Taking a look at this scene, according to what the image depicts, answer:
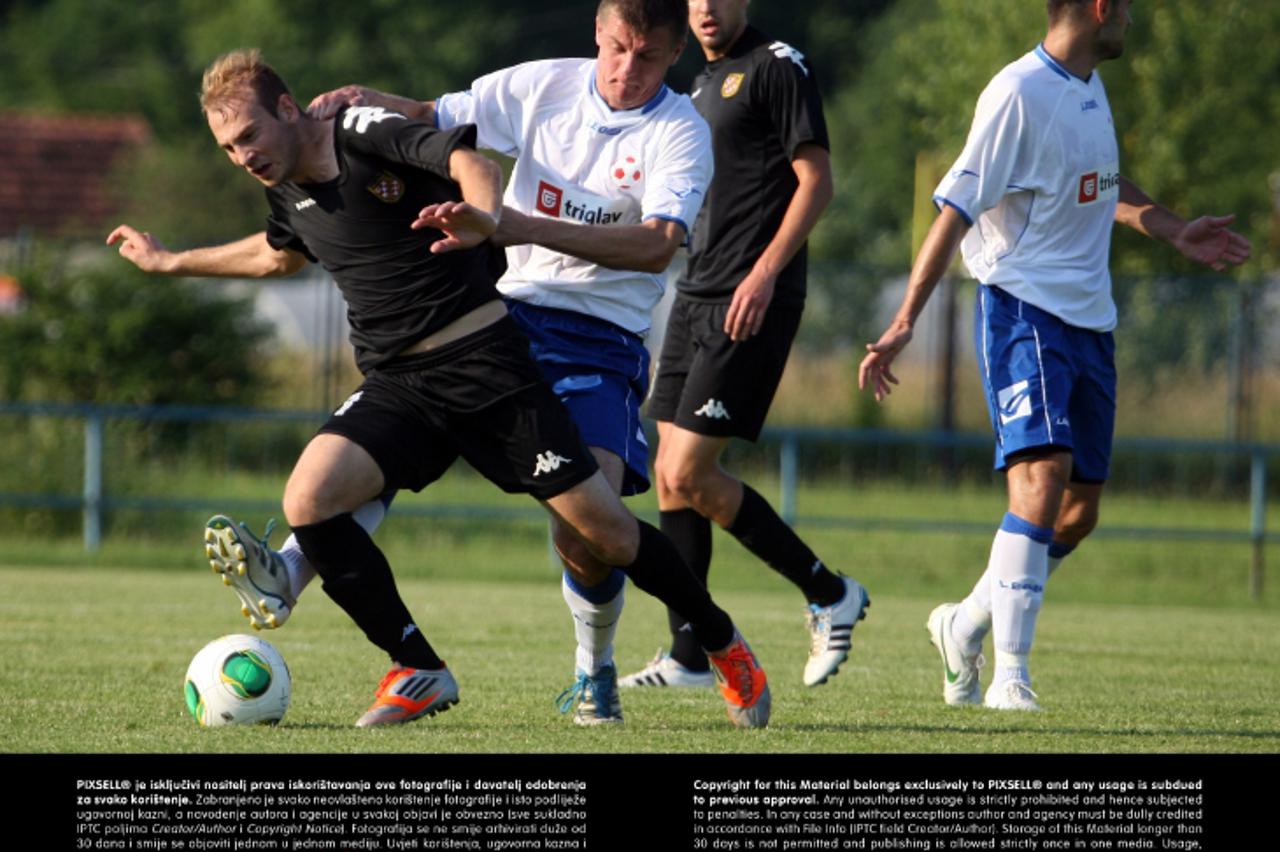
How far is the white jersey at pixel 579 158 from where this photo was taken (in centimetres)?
585

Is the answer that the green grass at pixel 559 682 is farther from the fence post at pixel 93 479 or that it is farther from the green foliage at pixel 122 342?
the green foliage at pixel 122 342

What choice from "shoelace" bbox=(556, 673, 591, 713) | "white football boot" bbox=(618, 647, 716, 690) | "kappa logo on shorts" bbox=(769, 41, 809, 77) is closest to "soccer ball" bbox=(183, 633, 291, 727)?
"shoelace" bbox=(556, 673, 591, 713)

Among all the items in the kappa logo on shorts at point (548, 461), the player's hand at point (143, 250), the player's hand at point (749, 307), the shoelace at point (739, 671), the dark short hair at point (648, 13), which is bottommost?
the shoelace at point (739, 671)

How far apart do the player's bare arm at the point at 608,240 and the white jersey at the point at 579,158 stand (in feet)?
0.72

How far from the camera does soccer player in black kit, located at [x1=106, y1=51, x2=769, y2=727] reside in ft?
17.6

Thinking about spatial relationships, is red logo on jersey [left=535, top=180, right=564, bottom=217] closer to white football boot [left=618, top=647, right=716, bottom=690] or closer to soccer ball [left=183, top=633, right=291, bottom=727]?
soccer ball [left=183, top=633, right=291, bottom=727]

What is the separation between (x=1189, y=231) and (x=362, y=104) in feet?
10.1

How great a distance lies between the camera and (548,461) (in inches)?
213

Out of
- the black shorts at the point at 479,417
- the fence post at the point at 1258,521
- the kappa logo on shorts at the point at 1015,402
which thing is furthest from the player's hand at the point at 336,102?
the fence post at the point at 1258,521

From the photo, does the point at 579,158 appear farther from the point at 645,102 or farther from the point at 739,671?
the point at 739,671
